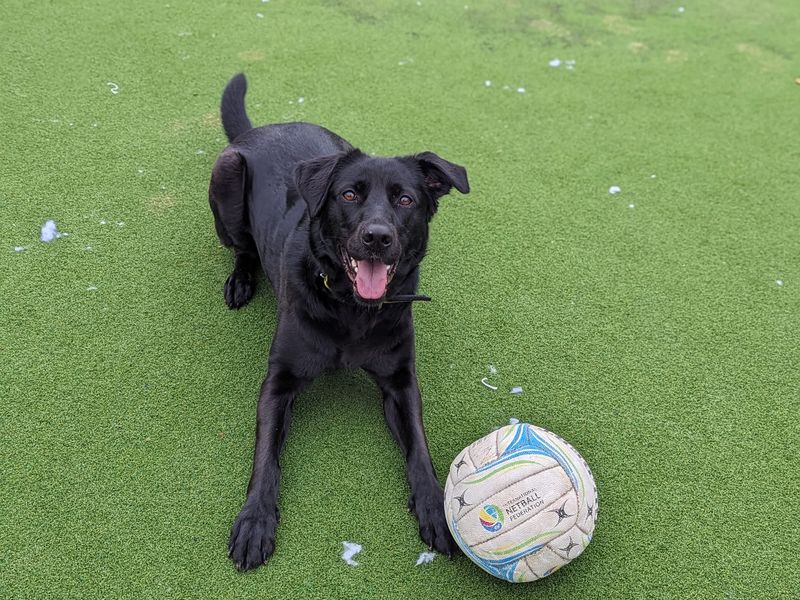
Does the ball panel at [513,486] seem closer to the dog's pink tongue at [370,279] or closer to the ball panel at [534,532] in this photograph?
the ball panel at [534,532]

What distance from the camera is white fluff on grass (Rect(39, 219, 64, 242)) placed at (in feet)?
11.5

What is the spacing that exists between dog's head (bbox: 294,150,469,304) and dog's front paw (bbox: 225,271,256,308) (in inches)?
34.2

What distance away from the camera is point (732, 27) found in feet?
21.3

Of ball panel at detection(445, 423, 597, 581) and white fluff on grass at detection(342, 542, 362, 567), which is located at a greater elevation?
ball panel at detection(445, 423, 597, 581)

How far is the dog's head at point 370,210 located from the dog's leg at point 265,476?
1.82 ft

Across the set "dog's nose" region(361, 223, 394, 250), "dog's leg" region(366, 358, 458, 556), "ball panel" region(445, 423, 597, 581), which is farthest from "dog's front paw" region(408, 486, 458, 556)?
"dog's nose" region(361, 223, 394, 250)

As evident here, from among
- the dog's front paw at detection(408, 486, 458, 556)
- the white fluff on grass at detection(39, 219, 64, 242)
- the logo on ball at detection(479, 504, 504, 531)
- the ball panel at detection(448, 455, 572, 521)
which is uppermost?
the ball panel at detection(448, 455, 572, 521)

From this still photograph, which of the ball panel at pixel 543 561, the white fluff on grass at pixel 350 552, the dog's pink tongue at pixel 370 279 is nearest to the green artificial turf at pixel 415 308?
the white fluff on grass at pixel 350 552

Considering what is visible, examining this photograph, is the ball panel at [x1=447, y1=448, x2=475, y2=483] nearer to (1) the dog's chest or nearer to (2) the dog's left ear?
(1) the dog's chest

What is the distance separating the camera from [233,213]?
347cm

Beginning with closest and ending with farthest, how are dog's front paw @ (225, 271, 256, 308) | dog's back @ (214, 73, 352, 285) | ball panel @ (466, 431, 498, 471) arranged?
ball panel @ (466, 431, 498, 471) < dog's back @ (214, 73, 352, 285) < dog's front paw @ (225, 271, 256, 308)

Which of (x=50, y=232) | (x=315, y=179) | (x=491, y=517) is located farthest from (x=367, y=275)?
(x=50, y=232)

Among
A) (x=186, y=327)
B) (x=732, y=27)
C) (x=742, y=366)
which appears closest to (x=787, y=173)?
(x=742, y=366)

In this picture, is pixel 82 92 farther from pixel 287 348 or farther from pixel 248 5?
pixel 287 348
